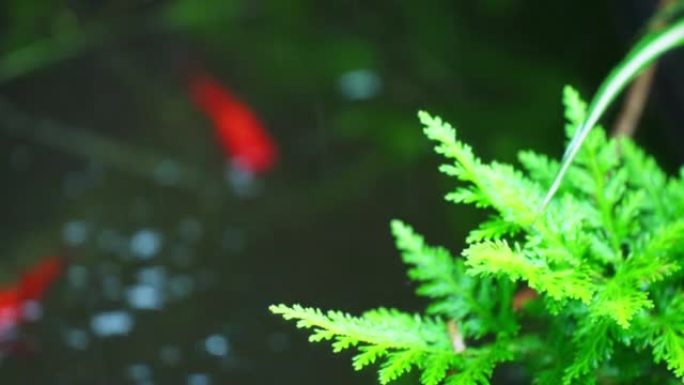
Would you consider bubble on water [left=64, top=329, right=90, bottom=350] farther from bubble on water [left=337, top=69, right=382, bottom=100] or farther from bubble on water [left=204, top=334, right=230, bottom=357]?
bubble on water [left=337, top=69, right=382, bottom=100]

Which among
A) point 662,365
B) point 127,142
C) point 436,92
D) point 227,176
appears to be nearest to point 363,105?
point 436,92

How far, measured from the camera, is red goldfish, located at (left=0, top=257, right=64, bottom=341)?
1.48 metres

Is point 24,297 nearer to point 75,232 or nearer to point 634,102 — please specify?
point 75,232

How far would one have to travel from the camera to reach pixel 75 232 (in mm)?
1665

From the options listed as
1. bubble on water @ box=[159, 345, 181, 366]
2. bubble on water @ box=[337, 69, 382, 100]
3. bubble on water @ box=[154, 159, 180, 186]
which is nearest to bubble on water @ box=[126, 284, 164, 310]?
bubble on water @ box=[159, 345, 181, 366]

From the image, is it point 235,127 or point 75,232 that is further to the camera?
point 235,127

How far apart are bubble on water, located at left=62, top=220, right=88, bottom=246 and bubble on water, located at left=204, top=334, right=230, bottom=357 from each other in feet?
1.17

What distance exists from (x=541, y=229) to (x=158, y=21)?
5.26ft

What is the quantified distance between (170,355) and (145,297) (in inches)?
6.4

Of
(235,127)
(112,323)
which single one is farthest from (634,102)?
(112,323)

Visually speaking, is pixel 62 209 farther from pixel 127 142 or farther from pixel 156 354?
pixel 156 354

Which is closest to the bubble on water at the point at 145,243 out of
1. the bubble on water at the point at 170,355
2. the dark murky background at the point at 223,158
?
the dark murky background at the point at 223,158

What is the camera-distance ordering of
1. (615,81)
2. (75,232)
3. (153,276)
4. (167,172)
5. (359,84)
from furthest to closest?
(359,84), (167,172), (75,232), (153,276), (615,81)

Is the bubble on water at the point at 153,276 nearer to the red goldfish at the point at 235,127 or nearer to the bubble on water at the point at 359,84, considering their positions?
the red goldfish at the point at 235,127
